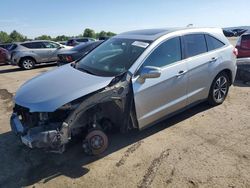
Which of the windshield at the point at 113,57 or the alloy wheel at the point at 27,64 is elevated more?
the windshield at the point at 113,57

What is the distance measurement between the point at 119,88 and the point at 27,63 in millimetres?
13374

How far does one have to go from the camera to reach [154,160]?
439 centimetres

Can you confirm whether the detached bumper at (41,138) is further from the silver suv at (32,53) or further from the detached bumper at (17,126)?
the silver suv at (32,53)

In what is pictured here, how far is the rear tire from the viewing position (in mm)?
16500

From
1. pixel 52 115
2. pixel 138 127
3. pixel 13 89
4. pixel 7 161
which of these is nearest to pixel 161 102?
pixel 138 127

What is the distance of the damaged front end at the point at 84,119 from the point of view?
4113mm

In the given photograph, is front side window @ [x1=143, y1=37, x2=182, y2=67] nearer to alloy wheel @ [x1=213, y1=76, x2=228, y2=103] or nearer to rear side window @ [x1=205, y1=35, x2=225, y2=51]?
rear side window @ [x1=205, y1=35, x2=225, y2=51]

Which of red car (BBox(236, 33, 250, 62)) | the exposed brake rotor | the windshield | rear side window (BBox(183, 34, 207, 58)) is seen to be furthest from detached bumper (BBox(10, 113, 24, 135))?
red car (BBox(236, 33, 250, 62))

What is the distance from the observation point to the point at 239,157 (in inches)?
172

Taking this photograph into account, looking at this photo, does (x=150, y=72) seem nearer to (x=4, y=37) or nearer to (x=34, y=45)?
(x=34, y=45)

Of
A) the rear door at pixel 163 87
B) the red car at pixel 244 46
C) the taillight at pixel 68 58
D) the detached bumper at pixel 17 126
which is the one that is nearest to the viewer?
the detached bumper at pixel 17 126

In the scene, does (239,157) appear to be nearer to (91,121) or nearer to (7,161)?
(91,121)

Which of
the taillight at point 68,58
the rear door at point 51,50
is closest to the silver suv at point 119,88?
the taillight at point 68,58

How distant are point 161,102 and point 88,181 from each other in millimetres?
1861
